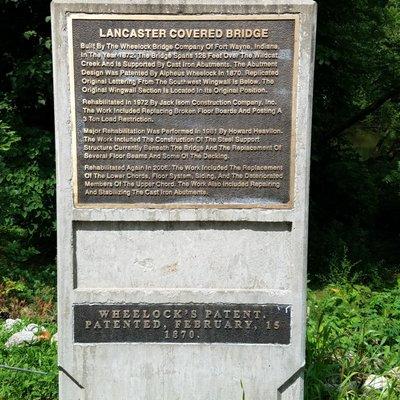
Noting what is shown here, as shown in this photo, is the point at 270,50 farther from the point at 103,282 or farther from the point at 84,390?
the point at 84,390

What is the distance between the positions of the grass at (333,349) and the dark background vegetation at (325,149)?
860mm

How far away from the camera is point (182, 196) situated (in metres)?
3.87

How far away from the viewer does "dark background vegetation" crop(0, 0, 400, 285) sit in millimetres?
7559

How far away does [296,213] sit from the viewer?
386 centimetres

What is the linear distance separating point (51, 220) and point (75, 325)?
13.8 feet

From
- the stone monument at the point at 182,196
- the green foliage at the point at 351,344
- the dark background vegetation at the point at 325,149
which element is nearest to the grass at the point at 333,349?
the green foliage at the point at 351,344

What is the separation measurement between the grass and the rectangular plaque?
0.89 m

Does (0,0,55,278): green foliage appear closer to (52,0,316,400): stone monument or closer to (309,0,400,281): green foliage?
(52,0,316,400): stone monument

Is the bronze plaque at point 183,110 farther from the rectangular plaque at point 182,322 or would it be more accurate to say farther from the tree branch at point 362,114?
the tree branch at point 362,114

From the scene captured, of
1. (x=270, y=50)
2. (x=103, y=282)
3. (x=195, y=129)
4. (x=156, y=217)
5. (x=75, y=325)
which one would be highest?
(x=270, y=50)

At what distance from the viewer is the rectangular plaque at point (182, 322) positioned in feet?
13.0

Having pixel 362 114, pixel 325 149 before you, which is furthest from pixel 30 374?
pixel 362 114

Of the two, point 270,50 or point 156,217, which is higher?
point 270,50

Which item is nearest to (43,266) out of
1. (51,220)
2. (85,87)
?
(51,220)
